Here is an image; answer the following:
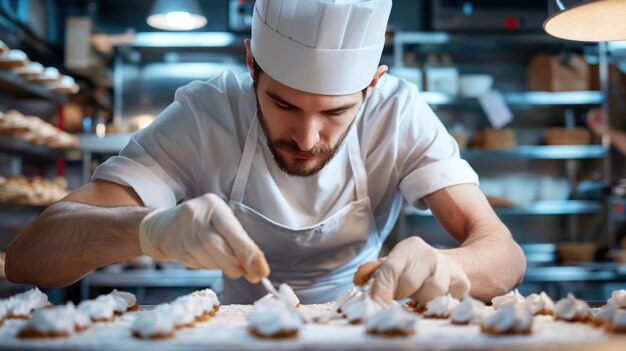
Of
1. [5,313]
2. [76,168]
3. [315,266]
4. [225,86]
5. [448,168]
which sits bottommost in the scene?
[76,168]

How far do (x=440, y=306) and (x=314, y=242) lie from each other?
0.69m

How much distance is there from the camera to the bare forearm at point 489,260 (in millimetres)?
1747

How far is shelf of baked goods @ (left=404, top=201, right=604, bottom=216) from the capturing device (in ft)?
16.3

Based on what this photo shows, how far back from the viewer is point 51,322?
1129mm

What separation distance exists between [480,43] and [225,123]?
3.49 meters

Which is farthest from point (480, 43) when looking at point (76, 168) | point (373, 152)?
point (373, 152)

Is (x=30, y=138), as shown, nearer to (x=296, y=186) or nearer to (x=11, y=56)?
(x=11, y=56)

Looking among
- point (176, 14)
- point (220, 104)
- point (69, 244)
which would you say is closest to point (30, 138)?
point (176, 14)

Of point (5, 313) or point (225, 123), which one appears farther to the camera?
point (225, 123)

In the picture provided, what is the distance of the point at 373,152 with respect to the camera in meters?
2.10

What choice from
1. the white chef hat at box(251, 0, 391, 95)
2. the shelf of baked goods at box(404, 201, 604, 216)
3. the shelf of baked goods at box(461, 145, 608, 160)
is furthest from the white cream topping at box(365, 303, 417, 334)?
the shelf of baked goods at box(461, 145, 608, 160)

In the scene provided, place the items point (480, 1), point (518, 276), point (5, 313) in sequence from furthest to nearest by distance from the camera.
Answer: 1. point (480, 1)
2. point (518, 276)
3. point (5, 313)

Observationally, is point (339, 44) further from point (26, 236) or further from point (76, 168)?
point (76, 168)

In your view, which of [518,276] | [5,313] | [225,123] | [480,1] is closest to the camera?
[5,313]
